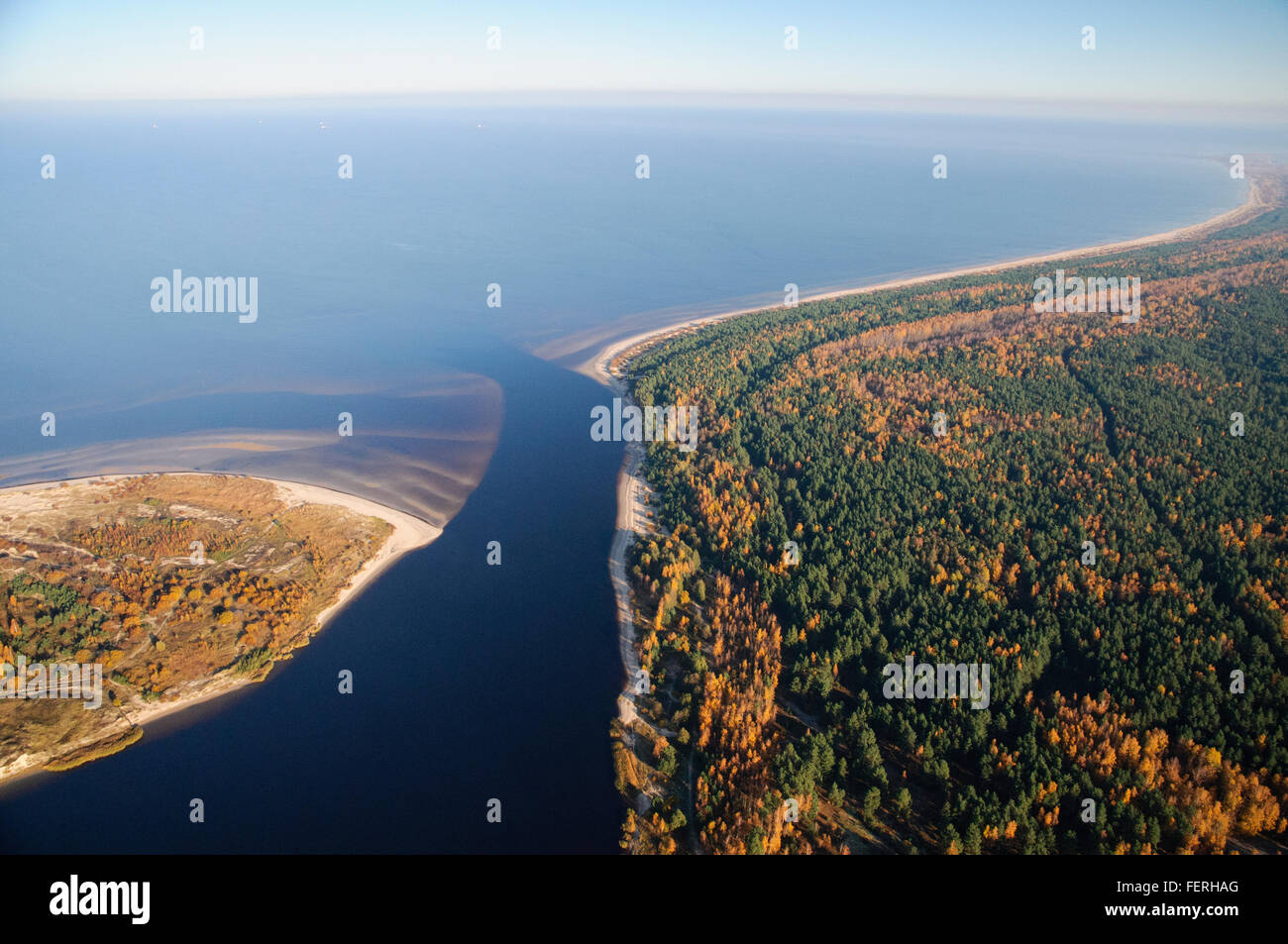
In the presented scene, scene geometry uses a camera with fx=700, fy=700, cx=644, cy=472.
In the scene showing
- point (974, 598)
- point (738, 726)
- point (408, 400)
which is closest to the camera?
point (738, 726)

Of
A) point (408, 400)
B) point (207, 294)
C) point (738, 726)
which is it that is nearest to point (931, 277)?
point (408, 400)

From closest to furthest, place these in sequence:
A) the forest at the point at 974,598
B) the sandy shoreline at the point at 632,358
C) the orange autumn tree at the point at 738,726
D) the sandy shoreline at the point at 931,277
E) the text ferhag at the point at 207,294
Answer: the orange autumn tree at the point at 738,726
the forest at the point at 974,598
the sandy shoreline at the point at 632,358
the sandy shoreline at the point at 931,277
the text ferhag at the point at 207,294

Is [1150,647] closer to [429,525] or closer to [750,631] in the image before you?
[750,631]

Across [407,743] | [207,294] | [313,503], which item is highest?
[207,294]

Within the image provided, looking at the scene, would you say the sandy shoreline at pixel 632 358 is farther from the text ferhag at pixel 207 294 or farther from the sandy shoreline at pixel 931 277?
the text ferhag at pixel 207 294

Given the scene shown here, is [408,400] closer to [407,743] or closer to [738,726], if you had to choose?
[407,743]

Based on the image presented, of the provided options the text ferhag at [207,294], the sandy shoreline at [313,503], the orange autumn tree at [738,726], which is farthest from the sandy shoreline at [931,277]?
the text ferhag at [207,294]

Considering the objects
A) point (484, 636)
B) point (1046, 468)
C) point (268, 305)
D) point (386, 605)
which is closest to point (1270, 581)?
point (1046, 468)
